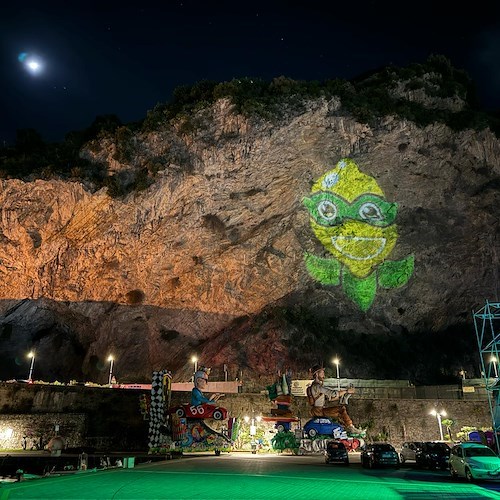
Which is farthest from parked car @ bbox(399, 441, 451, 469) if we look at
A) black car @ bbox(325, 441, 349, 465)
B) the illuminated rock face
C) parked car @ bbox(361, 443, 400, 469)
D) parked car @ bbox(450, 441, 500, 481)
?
the illuminated rock face

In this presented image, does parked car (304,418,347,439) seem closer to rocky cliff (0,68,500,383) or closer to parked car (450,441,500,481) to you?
parked car (450,441,500,481)

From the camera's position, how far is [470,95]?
4397cm

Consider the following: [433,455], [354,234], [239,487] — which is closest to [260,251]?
[354,234]

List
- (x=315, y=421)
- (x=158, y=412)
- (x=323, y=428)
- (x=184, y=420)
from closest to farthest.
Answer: (x=158, y=412)
(x=184, y=420)
(x=323, y=428)
(x=315, y=421)

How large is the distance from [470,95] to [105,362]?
44.8m

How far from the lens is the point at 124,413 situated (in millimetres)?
29766

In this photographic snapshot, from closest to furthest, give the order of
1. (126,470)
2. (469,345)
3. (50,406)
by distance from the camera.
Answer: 1. (126,470)
2. (50,406)
3. (469,345)

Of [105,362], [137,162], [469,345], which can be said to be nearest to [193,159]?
[137,162]

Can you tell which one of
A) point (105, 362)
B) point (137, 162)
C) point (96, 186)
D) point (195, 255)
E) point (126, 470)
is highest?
point (137, 162)

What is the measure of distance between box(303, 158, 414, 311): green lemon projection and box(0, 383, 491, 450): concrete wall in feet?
47.1

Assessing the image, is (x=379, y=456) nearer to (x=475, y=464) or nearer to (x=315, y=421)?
(x=475, y=464)

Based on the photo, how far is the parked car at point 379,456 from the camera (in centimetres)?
1823

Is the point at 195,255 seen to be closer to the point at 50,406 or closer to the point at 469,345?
the point at 50,406

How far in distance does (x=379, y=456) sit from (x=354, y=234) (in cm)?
2663
